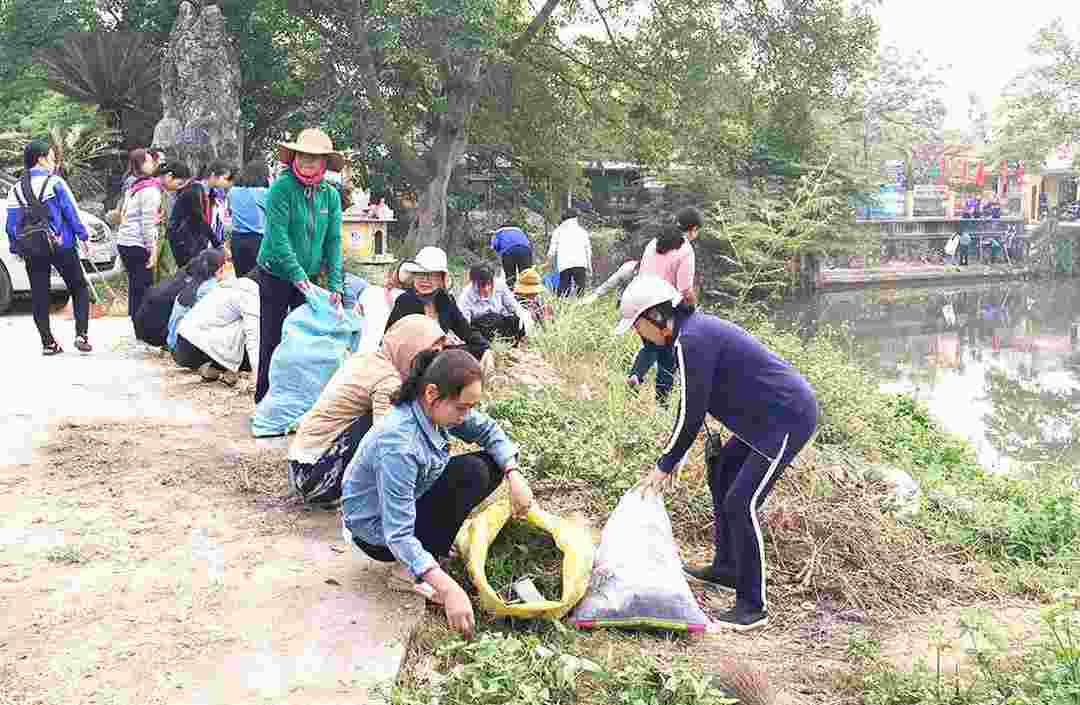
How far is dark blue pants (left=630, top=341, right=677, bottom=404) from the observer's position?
7145 millimetres

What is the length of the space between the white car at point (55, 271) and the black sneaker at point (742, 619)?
704 centimetres

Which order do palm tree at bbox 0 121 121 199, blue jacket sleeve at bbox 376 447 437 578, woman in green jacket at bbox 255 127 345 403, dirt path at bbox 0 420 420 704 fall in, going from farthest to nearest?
palm tree at bbox 0 121 121 199
woman in green jacket at bbox 255 127 345 403
blue jacket sleeve at bbox 376 447 437 578
dirt path at bbox 0 420 420 704

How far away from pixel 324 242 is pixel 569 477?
180cm

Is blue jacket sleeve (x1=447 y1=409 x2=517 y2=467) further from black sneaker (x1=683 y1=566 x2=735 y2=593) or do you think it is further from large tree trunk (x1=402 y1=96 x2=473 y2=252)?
large tree trunk (x1=402 y1=96 x2=473 y2=252)

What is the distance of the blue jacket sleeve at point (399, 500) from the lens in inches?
131

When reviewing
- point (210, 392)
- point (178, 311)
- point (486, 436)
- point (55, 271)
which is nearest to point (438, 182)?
point (55, 271)

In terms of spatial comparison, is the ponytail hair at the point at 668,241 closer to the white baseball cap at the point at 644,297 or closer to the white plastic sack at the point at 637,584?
the white baseball cap at the point at 644,297

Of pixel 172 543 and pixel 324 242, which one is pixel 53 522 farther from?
pixel 324 242

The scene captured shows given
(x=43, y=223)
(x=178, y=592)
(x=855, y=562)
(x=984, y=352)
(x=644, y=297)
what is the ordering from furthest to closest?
(x=984, y=352) < (x=43, y=223) < (x=855, y=562) < (x=644, y=297) < (x=178, y=592)

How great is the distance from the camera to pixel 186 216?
773cm

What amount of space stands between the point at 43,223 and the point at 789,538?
5336 millimetres

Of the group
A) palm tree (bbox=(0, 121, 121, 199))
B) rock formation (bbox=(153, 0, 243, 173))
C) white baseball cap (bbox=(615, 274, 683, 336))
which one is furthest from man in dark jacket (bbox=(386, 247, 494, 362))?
palm tree (bbox=(0, 121, 121, 199))

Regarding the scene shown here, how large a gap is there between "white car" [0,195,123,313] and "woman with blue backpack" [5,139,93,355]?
5.81 feet

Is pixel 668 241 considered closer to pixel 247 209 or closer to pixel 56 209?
pixel 247 209
